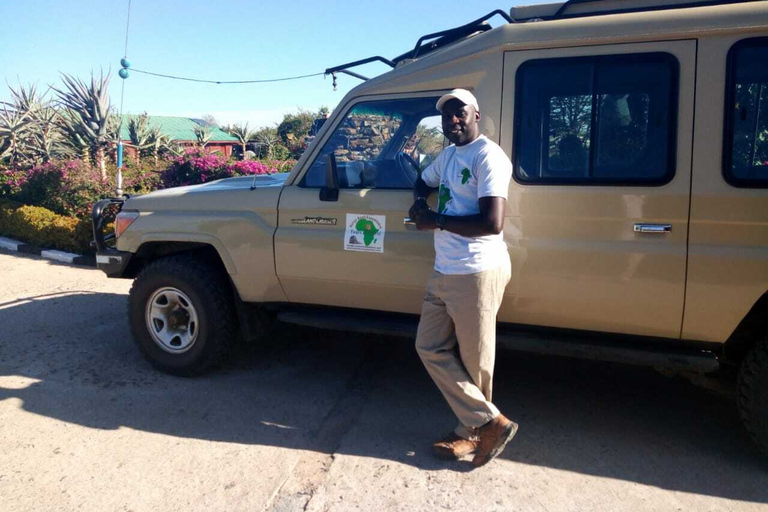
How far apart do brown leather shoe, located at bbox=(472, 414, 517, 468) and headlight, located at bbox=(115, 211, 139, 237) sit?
2970 mm

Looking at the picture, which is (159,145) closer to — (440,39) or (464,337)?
(440,39)

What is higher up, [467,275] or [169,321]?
[467,275]

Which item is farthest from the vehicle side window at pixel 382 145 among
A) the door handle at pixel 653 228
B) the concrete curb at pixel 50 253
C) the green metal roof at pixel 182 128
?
the green metal roof at pixel 182 128

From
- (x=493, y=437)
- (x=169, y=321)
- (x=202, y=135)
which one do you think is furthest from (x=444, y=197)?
(x=202, y=135)

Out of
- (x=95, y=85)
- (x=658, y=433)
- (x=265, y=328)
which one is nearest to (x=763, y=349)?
(x=658, y=433)

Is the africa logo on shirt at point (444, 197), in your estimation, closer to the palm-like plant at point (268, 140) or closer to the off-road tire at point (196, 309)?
A: the off-road tire at point (196, 309)

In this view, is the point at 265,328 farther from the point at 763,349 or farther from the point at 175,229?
the point at 763,349

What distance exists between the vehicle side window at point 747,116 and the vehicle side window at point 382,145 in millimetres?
1599

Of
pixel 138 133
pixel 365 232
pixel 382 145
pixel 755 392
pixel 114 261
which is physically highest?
pixel 138 133

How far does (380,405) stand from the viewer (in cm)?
409

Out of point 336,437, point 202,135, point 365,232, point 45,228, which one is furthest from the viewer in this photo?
point 202,135

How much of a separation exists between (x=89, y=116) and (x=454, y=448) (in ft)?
40.5

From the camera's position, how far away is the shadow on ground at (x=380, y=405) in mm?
3438

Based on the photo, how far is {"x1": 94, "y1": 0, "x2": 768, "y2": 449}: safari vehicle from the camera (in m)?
3.12
